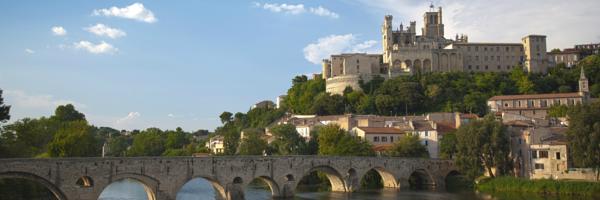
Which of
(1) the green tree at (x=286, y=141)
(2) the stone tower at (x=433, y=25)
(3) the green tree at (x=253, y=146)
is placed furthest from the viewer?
(2) the stone tower at (x=433, y=25)

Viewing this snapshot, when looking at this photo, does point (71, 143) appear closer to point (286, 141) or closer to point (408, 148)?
point (286, 141)

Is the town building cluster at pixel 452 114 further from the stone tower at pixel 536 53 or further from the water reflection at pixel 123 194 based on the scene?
the water reflection at pixel 123 194

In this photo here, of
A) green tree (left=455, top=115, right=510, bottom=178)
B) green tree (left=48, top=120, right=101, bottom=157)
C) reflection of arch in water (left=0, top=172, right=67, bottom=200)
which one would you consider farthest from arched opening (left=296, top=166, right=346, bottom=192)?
reflection of arch in water (left=0, top=172, right=67, bottom=200)

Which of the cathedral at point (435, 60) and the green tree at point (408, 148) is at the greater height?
the cathedral at point (435, 60)

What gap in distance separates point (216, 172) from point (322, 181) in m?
25.0

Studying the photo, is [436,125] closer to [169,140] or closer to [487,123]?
[487,123]

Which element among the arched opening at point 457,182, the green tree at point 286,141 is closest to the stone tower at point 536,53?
the arched opening at point 457,182

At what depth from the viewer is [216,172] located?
2014 inches

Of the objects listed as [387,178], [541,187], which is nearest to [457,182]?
[387,178]

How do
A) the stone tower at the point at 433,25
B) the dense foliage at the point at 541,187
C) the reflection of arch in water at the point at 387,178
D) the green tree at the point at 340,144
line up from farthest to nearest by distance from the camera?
the stone tower at the point at 433,25 → the green tree at the point at 340,144 → the reflection of arch in water at the point at 387,178 → the dense foliage at the point at 541,187

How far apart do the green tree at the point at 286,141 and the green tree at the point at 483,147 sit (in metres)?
22.2

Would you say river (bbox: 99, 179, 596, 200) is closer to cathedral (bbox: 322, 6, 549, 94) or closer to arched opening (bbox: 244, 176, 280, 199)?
arched opening (bbox: 244, 176, 280, 199)

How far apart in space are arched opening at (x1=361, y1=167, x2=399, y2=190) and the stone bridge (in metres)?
0.15

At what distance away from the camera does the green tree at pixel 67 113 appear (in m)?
93.2
